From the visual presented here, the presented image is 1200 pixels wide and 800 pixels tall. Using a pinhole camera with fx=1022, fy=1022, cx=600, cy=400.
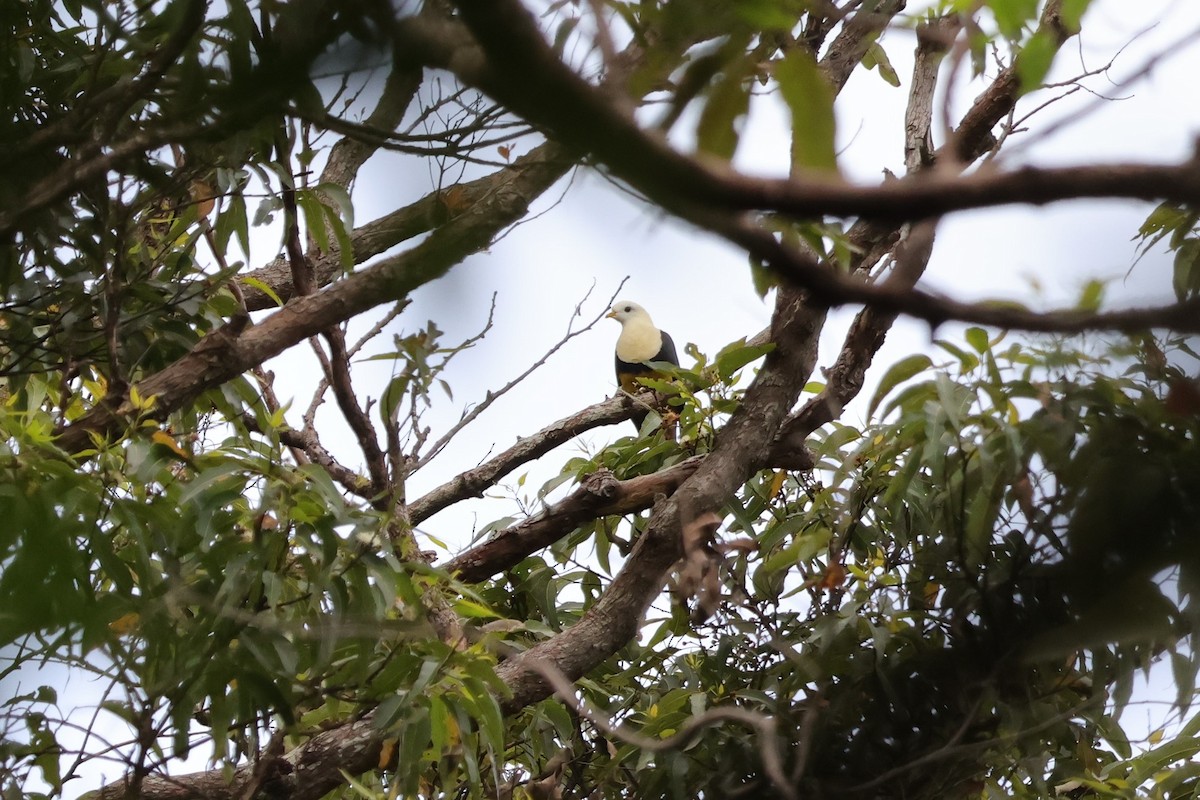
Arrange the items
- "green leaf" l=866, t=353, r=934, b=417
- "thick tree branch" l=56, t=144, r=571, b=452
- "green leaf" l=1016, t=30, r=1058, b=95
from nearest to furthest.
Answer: "green leaf" l=1016, t=30, r=1058, b=95, "green leaf" l=866, t=353, r=934, b=417, "thick tree branch" l=56, t=144, r=571, b=452

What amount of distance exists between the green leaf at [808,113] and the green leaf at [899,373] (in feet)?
1.38

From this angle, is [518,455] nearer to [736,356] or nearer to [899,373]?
[736,356]

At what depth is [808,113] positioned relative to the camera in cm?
36

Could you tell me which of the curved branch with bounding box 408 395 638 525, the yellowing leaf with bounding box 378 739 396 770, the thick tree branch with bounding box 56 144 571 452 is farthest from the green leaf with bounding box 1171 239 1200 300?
the curved branch with bounding box 408 395 638 525

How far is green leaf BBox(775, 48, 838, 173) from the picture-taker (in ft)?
1.12

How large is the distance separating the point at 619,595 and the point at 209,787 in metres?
0.54

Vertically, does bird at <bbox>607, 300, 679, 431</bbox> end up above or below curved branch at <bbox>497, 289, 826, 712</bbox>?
above

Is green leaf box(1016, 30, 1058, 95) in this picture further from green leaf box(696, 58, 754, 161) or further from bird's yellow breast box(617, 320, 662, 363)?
bird's yellow breast box(617, 320, 662, 363)

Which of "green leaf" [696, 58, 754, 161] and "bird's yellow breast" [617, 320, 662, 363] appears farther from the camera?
"bird's yellow breast" [617, 320, 662, 363]

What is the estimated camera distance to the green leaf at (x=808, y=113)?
34 centimetres

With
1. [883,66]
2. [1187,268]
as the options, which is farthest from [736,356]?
[1187,268]

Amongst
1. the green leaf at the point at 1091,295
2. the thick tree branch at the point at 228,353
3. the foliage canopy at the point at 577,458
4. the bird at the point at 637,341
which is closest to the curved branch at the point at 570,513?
the foliage canopy at the point at 577,458

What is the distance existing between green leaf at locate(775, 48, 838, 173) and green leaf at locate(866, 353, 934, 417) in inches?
16.5

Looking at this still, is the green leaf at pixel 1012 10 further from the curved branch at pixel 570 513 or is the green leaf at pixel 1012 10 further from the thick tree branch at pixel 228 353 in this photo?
the curved branch at pixel 570 513
